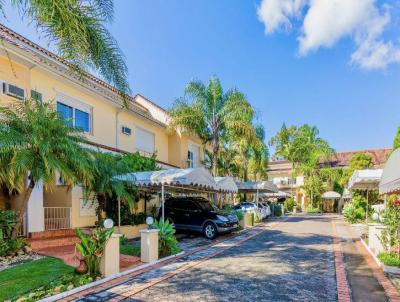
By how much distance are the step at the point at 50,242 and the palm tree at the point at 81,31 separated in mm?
7012

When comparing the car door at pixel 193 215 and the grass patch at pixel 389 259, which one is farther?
the car door at pixel 193 215


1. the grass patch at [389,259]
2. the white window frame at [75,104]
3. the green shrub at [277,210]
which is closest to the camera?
the grass patch at [389,259]

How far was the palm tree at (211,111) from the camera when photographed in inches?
799

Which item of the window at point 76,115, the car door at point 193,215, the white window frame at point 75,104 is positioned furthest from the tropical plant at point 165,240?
the window at point 76,115

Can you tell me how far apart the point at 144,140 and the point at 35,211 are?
34.9 feet

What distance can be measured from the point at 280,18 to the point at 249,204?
2068cm

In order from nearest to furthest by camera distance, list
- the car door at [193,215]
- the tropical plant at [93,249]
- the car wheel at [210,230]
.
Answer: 1. the tropical plant at [93,249]
2. the car wheel at [210,230]
3. the car door at [193,215]

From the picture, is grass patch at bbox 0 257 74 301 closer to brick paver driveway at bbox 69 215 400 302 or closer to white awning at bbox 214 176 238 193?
brick paver driveway at bbox 69 215 400 302

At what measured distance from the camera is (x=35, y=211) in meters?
11.5

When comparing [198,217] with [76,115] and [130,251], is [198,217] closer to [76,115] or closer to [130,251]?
[130,251]

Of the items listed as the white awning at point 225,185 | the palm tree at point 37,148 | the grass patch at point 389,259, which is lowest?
the grass patch at point 389,259

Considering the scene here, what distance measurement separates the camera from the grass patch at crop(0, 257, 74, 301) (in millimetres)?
6418

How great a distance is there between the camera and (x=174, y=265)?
9.36 meters

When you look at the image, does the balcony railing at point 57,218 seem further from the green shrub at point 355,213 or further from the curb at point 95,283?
the green shrub at point 355,213
